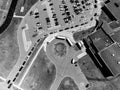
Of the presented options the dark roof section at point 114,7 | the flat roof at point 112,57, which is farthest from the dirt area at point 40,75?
the dark roof section at point 114,7

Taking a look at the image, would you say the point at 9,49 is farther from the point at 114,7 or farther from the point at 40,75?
the point at 114,7

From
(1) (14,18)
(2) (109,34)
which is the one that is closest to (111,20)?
(2) (109,34)

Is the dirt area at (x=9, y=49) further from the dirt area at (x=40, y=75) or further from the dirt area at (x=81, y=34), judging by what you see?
the dirt area at (x=81, y=34)

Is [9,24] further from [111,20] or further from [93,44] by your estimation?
[111,20]

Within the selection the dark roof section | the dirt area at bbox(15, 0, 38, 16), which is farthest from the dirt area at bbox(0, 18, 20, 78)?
the dark roof section

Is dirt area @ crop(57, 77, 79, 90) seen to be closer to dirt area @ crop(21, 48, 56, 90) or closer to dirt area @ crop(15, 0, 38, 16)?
dirt area @ crop(21, 48, 56, 90)
